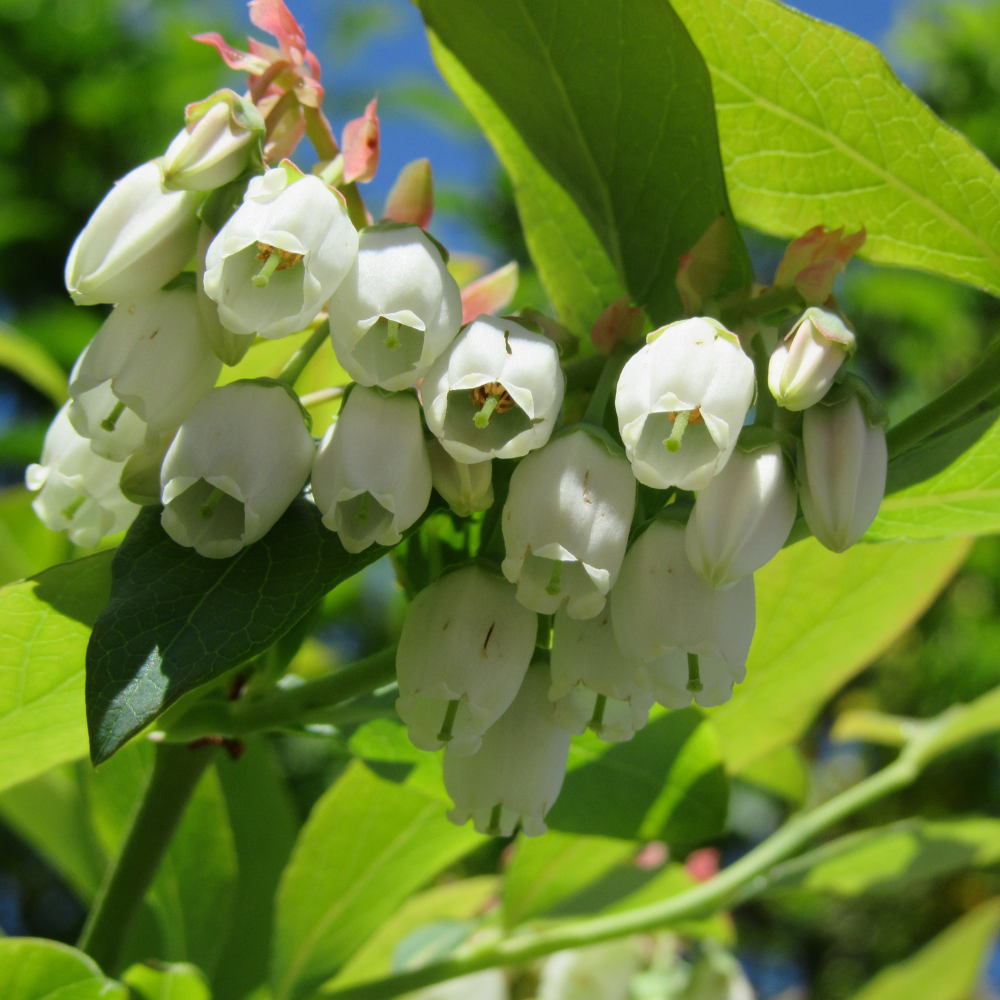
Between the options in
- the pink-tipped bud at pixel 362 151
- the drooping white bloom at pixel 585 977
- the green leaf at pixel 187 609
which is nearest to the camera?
the green leaf at pixel 187 609

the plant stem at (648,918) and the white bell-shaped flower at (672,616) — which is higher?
the white bell-shaped flower at (672,616)

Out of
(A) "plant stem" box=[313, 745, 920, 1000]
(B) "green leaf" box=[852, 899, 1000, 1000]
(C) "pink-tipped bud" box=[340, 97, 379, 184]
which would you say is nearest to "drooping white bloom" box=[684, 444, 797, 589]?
(C) "pink-tipped bud" box=[340, 97, 379, 184]

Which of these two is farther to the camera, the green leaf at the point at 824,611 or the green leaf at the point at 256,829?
the green leaf at the point at 256,829

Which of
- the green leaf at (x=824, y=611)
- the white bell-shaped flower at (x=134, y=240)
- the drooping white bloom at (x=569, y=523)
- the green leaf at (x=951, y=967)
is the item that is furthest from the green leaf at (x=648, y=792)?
the green leaf at (x=951, y=967)

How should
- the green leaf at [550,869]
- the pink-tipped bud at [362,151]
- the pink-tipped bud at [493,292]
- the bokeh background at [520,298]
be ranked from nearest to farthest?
the pink-tipped bud at [362,151], the pink-tipped bud at [493,292], the green leaf at [550,869], the bokeh background at [520,298]

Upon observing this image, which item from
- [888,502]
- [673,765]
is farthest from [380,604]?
[888,502]

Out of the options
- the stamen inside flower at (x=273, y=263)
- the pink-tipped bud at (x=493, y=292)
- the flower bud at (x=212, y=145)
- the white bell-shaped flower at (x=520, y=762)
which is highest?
the flower bud at (x=212, y=145)

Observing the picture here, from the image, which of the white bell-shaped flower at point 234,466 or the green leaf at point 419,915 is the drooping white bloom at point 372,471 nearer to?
the white bell-shaped flower at point 234,466
